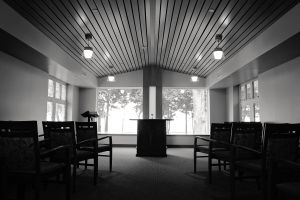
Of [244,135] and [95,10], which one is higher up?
[95,10]

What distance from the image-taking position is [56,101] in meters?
7.36

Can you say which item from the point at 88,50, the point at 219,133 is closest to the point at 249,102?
the point at 219,133

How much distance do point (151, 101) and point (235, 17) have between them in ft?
17.3

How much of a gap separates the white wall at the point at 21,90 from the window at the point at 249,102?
5797 millimetres

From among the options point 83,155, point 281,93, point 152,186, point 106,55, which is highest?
point 106,55

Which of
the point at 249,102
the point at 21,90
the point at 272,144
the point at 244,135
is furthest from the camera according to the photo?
the point at 249,102

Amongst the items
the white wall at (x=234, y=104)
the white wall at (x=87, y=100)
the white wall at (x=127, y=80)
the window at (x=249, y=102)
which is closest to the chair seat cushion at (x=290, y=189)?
the window at (x=249, y=102)

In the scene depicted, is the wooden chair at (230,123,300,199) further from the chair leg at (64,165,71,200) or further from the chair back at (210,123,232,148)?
the chair leg at (64,165,71,200)

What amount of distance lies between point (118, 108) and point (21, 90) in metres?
4.49

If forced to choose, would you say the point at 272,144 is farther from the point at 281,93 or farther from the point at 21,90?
the point at 21,90

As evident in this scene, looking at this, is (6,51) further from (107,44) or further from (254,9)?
Answer: (254,9)

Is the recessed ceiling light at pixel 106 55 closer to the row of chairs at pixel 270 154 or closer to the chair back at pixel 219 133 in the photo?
the chair back at pixel 219 133

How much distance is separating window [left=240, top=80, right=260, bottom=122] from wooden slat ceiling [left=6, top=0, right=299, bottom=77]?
133cm

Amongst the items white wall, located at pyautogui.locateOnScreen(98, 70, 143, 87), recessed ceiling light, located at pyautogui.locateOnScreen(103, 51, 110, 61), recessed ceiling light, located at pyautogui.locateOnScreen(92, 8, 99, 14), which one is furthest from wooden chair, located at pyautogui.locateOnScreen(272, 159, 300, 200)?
white wall, located at pyautogui.locateOnScreen(98, 70, 143, 87)
